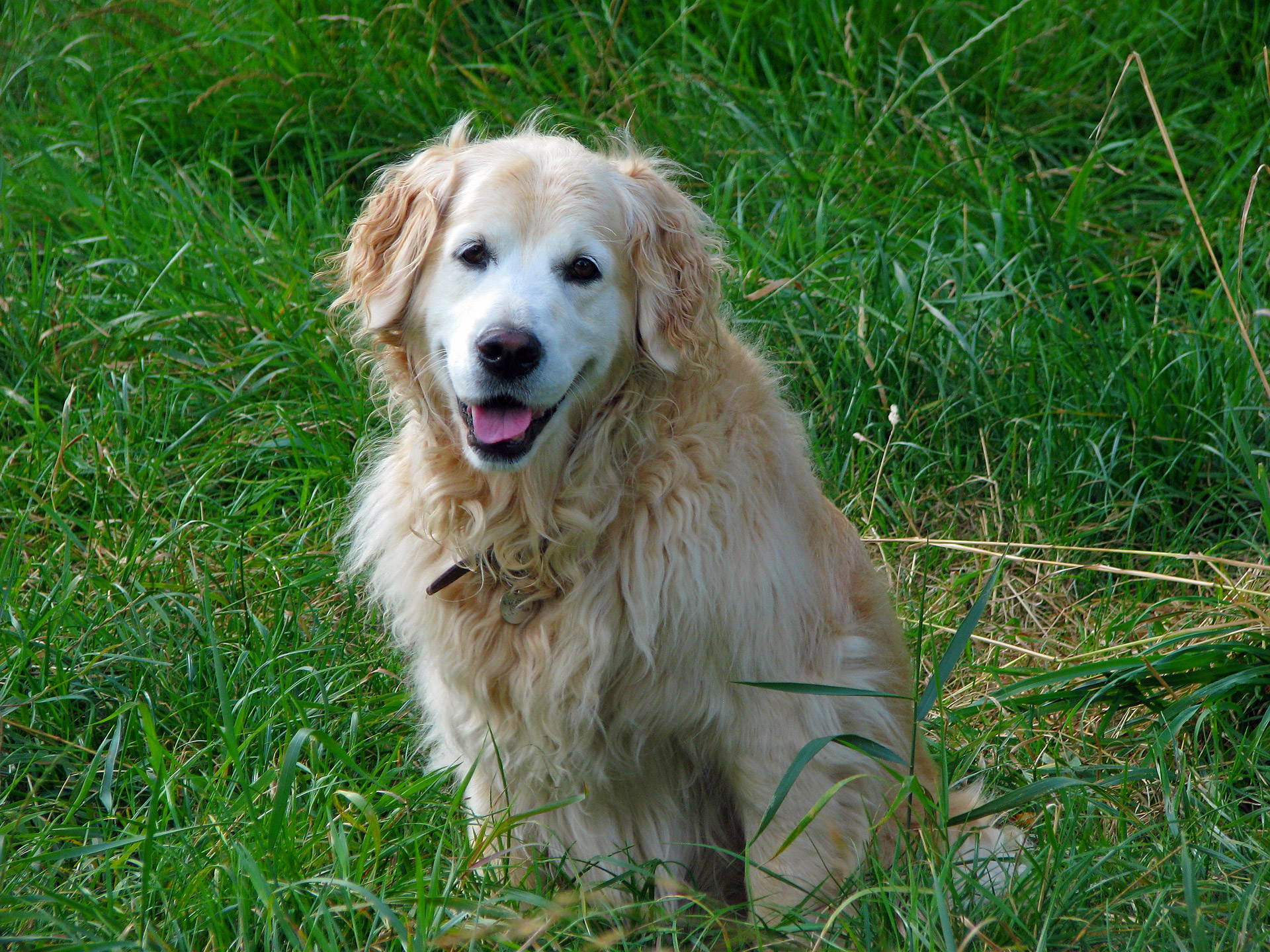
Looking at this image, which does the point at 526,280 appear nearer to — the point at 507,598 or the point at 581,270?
the point at 581,270

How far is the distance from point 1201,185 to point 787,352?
75.1 inches

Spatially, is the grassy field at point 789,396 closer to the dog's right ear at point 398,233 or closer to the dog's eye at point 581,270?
the dog's right ear at point 398,233

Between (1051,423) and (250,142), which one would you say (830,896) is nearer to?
(1051,423)

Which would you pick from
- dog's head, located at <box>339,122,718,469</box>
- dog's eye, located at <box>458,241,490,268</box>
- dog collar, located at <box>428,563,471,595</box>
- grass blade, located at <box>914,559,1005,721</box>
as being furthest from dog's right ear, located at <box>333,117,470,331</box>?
grass blade, located at <box>914,559,1005,721</box>

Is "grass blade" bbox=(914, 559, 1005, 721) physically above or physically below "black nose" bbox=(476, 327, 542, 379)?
below

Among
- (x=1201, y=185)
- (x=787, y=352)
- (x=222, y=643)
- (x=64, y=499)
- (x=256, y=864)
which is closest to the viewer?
(x=256, y=864)

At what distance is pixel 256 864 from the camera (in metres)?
2.23

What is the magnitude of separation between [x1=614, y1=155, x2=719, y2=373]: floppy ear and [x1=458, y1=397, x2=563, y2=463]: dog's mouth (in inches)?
12.3

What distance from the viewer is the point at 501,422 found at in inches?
98.3

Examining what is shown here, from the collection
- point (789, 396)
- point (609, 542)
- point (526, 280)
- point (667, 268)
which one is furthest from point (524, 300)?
point (789, 396)

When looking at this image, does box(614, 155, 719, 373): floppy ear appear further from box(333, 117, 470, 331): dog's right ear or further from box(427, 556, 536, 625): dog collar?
box(427, 556, 536, 625): dog collar

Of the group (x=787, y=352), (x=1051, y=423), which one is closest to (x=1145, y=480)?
(x=1051, y=423)

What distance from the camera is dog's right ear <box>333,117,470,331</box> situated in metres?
2.65

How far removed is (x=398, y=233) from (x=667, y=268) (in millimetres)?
625
